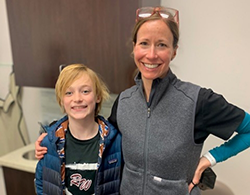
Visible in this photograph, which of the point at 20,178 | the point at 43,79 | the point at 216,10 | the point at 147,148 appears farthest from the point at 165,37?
the point at 20,178

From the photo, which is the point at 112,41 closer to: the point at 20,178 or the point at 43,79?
the point at 43,79

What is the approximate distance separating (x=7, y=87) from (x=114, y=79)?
1.20 meters

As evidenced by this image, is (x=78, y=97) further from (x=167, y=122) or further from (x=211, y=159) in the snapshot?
(x=211, y=159)

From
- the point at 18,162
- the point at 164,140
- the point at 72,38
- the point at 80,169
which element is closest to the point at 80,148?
the point at 80,169

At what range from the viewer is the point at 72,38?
1377mm

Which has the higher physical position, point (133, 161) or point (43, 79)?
point (43, 79)

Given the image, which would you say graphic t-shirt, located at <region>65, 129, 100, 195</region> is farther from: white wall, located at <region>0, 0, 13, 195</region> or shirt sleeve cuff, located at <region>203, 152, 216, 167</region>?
white wall, located at <region>0, 0, 13, 195</region>

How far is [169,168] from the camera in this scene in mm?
911

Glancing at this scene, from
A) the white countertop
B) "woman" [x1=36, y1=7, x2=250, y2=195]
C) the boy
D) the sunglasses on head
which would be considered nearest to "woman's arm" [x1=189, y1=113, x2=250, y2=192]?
"woman" [x1=36, y1=7, x2=250, y2=195]

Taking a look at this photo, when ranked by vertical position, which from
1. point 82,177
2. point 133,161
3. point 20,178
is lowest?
point 20,178

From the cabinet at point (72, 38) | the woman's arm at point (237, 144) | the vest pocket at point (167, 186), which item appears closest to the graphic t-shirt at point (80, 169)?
the vest pocket at point (167, 186)

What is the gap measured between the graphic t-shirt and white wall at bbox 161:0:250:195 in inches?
31.0

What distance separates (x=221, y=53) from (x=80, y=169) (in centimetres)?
101

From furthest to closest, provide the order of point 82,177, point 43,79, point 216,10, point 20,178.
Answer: point 20,178, point 43,79, point 216,10, point 82,177
